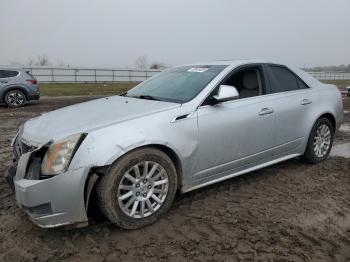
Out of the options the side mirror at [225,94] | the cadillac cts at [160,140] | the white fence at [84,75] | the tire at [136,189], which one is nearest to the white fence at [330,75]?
the white fence at [84,75]

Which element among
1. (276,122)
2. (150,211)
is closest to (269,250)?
(150,211)

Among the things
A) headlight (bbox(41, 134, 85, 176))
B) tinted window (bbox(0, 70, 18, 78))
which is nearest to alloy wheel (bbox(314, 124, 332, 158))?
headlight (bbox(41, 134, 85, 176))

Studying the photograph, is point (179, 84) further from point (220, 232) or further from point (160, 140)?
point (220, 232)

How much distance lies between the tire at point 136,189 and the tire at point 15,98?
1263 centimetres

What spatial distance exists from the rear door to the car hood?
1.56 metres

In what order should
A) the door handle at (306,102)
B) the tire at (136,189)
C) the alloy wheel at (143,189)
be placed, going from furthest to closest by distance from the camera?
the door handle at (306,102) → the alloy wheel at (143,189) → the tire at (136,189)

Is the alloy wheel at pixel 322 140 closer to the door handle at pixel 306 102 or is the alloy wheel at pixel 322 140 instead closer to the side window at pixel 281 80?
the door handle at pixel 306 102

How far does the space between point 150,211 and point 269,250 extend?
1156 millimetres

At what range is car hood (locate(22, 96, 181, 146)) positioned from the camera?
341cm

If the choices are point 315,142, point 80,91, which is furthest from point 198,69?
point 80,91

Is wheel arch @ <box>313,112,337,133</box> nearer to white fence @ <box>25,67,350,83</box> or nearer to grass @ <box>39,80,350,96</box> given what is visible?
grass @ <box>39,80,350,96</box>

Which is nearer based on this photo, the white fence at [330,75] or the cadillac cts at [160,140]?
the cadillac cts at [160,140]

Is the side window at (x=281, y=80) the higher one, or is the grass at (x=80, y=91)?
the side window at (x=281, y=80)

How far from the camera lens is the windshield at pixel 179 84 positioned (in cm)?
426
